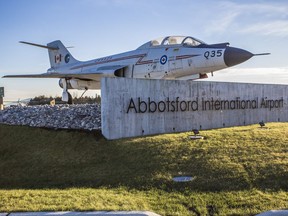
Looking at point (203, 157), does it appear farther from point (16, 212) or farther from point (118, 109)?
point (16, 212)

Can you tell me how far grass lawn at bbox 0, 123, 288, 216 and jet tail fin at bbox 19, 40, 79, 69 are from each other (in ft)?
46.5

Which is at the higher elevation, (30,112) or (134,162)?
(30,112)

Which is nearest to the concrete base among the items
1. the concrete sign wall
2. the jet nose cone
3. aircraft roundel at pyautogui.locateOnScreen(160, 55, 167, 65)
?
the concrete sign wall

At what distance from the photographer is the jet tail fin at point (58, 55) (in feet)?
87.2

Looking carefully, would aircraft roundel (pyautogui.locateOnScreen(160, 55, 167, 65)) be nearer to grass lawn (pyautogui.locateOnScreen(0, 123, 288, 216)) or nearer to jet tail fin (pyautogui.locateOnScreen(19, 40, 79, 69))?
grass lawn (pyautogui.locateOnScreen(0, 123, 288, 216))

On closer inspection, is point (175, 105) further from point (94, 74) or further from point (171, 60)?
point (94, 74)

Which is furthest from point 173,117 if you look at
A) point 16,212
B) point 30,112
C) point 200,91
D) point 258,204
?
point 16,212

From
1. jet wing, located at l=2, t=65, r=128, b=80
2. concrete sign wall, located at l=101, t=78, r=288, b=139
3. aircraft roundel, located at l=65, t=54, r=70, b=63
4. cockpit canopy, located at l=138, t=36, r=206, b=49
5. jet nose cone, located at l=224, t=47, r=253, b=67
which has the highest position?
aircraft roundel, located at l=65, t=54, r=70, b=63

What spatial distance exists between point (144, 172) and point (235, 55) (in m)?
6.81

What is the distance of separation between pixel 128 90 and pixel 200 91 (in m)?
3.61

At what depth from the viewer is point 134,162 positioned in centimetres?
909

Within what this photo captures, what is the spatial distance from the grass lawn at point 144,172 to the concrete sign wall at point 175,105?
3.10ft

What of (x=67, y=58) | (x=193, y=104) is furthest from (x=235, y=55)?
(x=67, y=58)

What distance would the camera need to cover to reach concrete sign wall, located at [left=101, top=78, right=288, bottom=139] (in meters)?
11.4
